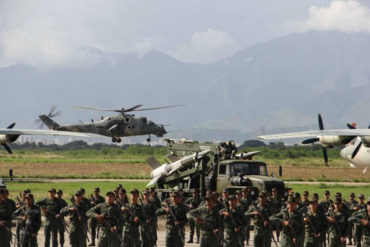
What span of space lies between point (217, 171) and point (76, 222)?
34.8 ft

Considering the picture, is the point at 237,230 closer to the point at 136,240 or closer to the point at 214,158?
the point at 136,240

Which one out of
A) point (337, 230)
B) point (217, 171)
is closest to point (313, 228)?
point (337, 230)

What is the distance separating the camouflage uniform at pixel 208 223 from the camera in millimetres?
17359

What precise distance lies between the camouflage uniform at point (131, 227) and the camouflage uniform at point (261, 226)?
111 inches

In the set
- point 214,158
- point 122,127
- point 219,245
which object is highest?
point 122,127

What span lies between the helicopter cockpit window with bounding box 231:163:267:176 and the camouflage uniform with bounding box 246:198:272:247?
28.3 feet

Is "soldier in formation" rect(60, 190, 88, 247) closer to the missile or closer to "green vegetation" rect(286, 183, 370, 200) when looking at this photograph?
the missile

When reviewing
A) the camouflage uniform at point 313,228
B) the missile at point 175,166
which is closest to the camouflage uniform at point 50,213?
the camouflage uniform at point 313,228

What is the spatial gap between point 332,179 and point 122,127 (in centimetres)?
1884

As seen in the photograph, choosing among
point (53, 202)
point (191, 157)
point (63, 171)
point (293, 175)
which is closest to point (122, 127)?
point (63, 171)

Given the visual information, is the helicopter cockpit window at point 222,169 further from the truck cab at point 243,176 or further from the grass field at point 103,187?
the grass field at point 103,187

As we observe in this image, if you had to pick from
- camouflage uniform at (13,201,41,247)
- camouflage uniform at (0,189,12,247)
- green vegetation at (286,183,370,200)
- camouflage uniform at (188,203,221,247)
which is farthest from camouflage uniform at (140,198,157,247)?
green vegetation at (286,183,370,200)

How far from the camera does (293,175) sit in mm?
62000

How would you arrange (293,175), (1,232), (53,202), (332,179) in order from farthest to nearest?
(293,175) < (332,179) < (53,202) < (1,232)
